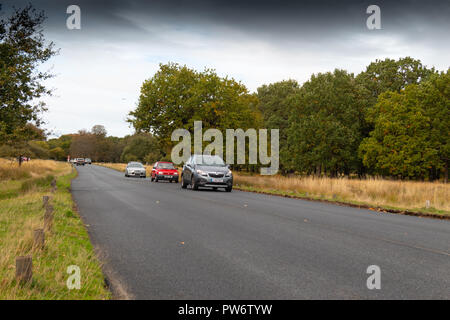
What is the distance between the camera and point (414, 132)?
153ft

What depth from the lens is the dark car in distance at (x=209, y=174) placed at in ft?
73.4

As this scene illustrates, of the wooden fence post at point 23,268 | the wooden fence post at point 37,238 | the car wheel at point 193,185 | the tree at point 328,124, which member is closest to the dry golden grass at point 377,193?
the car wheel at point 193,185

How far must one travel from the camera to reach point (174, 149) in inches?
1399

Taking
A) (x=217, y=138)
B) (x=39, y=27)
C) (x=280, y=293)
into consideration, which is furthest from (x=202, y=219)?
(x=217, y=138)

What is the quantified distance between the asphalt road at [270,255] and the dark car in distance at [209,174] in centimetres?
1038

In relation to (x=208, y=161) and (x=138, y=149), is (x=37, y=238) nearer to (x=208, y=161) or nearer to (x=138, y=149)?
(x=208, y=161)

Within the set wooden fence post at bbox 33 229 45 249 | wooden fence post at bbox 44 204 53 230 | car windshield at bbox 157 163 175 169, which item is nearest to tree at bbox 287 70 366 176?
car windshield at bbox 157 163 175 169

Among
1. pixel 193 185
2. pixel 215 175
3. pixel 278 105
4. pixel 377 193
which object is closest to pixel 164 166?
pixel 193 185

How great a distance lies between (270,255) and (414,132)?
45713 mm

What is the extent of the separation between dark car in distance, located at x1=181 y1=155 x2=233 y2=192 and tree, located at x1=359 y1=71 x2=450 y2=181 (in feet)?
98.1

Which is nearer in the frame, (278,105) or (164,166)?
(164,166)

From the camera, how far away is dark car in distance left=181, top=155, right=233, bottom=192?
22.4 metres
